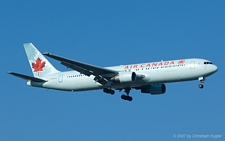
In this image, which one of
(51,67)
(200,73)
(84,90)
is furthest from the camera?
(51,67)

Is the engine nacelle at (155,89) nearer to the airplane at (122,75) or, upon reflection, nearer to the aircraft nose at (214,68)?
the airplane at (122,75)

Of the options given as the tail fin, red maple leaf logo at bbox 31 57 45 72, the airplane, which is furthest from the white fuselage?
red maple leaf logo at bbox 31 57 45 72

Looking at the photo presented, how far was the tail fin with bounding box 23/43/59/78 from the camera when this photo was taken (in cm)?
6938

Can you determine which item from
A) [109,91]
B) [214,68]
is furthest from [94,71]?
[214,68]

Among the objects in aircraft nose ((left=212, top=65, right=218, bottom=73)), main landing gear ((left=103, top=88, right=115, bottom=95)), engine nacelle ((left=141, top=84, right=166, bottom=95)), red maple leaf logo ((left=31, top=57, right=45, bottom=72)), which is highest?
red maple leaf logo ((left=31, top=57, right=45, bottom=72))

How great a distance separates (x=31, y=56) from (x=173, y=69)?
20843 millimetres

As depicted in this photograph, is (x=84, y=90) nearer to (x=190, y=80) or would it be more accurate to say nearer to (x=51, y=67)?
(x=51, y=67)

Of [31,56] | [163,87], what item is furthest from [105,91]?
[31,56]

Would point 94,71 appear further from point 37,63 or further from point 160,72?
point 37,63

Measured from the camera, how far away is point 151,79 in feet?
198

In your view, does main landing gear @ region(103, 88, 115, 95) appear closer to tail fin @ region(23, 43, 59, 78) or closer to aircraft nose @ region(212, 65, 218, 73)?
tail fin @ region(23, 43, 59, 78)

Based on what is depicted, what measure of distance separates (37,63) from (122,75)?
14341 mm

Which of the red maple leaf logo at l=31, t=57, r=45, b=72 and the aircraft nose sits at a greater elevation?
the red maple leaf logo at l=31, t=57, r=45, b=72

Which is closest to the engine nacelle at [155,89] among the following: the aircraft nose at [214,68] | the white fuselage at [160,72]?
the white fuselage at [160,72]
